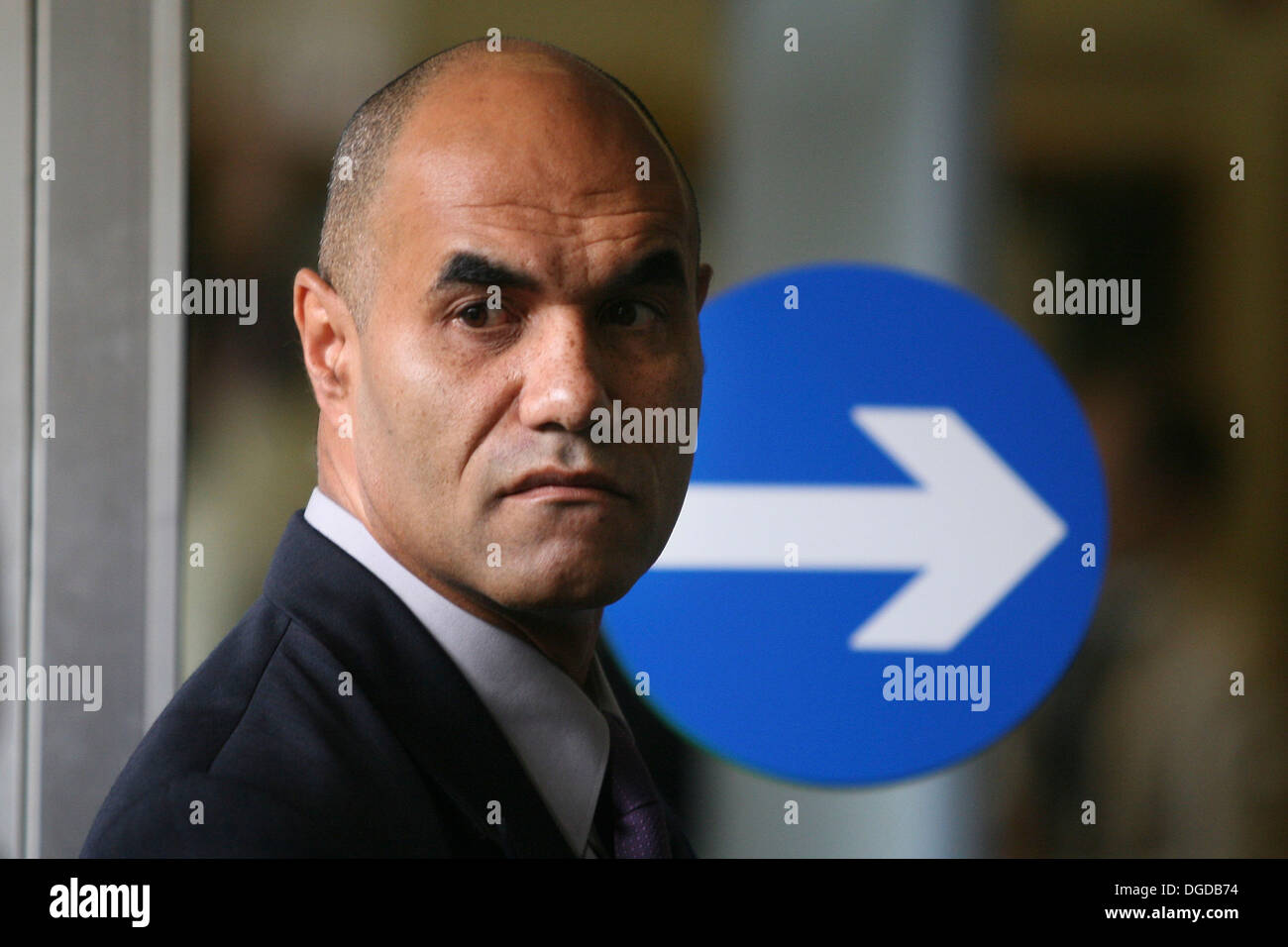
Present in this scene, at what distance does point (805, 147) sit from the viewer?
151 cm

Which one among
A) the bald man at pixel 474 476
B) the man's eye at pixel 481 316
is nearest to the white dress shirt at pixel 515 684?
the bald man at pixel 474 476

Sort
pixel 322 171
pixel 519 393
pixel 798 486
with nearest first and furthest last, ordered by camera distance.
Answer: pixel 519 393
pixel 322 171
pixel 798 486

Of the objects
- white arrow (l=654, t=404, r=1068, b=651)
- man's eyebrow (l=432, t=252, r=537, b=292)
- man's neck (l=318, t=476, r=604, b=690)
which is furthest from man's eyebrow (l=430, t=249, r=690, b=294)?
white arrow (l=654, t=404, r=1068, b=651)

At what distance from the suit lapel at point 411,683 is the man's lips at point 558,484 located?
6.7 inches

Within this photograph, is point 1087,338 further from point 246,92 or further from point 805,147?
point 246,92

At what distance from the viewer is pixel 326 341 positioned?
1293mm

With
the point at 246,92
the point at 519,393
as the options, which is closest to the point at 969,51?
the point at 519,393

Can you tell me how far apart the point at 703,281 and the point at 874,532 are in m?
0.39

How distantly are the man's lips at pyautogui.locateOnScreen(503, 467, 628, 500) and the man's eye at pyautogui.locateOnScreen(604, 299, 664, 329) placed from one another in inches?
6.1

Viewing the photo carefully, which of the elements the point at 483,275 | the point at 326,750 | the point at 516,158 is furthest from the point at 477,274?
the point at 326,750

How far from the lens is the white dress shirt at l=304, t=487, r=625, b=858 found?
1.18m

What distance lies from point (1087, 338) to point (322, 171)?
99 centimetres

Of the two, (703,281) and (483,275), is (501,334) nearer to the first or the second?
(483,275)

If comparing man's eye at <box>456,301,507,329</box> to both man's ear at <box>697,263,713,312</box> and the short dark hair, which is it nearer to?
the short dark hair
